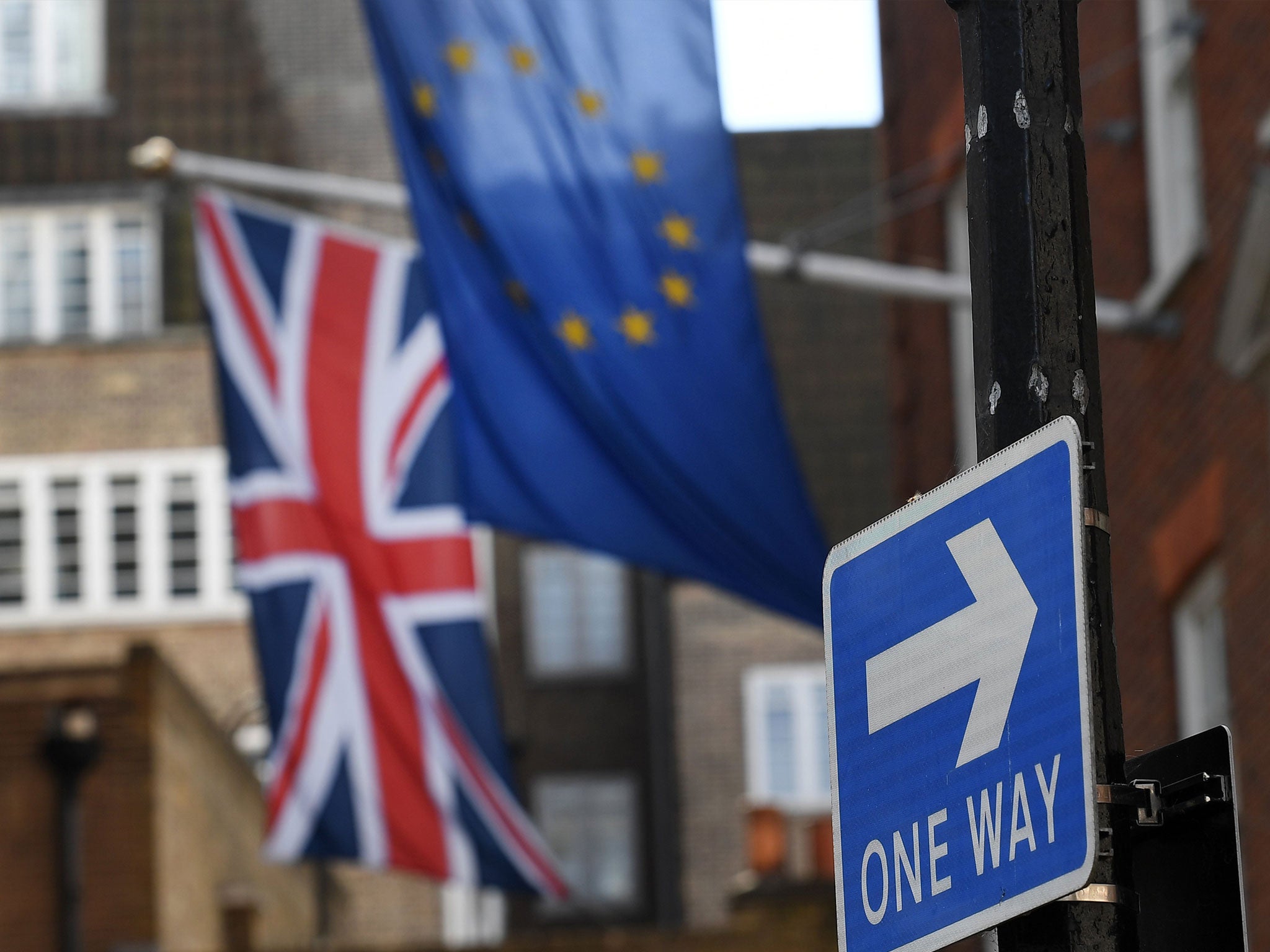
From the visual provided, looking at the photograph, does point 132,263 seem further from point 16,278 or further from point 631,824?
point 631,824

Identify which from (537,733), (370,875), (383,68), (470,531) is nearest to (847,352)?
(537,733)

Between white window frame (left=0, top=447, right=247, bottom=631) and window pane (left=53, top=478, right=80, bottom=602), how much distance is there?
0.22 ft

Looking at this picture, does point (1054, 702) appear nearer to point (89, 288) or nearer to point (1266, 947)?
point (1266, 947)

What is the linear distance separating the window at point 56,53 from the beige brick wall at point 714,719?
43.1 feet

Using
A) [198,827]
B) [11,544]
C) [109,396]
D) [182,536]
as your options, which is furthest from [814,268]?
[109,396]

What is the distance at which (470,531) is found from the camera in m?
16.0

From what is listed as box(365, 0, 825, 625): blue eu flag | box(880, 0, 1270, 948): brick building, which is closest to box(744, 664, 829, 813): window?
box(880, 0, 1270, 948): brick building

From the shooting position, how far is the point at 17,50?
4050 centimetres

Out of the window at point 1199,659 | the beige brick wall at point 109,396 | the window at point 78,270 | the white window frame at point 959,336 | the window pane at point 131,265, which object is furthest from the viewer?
the window pane at point 131,265

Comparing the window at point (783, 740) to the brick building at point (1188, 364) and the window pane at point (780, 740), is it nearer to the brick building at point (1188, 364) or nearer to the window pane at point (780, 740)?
the window pane at point (780, 740)

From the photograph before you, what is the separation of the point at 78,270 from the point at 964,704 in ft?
121

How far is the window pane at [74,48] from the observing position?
Result: 40.2 metres

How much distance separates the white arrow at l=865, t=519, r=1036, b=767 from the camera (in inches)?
138

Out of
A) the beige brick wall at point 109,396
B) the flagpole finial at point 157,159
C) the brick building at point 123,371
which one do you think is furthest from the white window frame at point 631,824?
the flagpole finial at point 157,159
